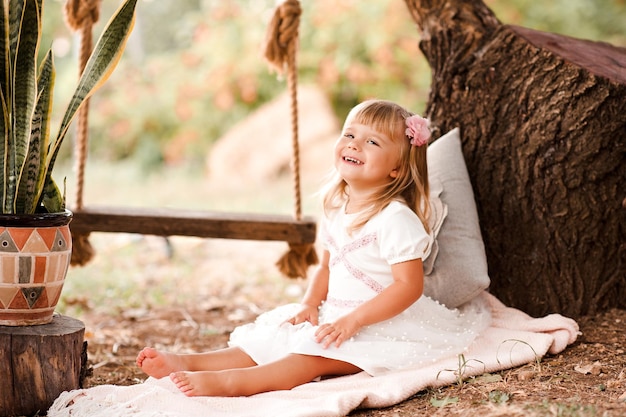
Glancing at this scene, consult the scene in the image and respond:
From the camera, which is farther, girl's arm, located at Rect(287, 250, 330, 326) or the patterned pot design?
girl's arm, located at Rect(287, 250, 330, 326)

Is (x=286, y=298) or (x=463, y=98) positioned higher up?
(x=463, y=98)

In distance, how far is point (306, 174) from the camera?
8898 mm

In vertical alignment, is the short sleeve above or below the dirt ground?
above

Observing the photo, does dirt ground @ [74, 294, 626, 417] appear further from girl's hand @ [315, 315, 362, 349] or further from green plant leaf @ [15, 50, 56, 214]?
green plant leaf @ [15, 50, 56, 214]

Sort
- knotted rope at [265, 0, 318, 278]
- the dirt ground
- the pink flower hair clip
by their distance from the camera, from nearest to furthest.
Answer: the dirt ground < the pink flower hair clip < knotted rope at [265, 0, 318, 278]

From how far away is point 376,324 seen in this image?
232 cm

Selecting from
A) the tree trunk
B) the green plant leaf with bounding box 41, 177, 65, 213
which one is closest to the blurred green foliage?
the tree trunk

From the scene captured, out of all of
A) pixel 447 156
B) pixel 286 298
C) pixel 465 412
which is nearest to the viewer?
pixel 465 412

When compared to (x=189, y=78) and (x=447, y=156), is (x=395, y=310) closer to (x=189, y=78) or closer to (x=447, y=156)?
(x=447, y=156)

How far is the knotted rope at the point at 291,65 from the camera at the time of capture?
126 inches

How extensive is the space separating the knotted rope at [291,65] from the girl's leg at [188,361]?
99 cm

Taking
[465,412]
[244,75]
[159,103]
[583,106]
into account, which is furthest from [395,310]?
[159,103]

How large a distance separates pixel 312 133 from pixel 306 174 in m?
0.57

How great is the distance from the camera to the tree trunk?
262cm
